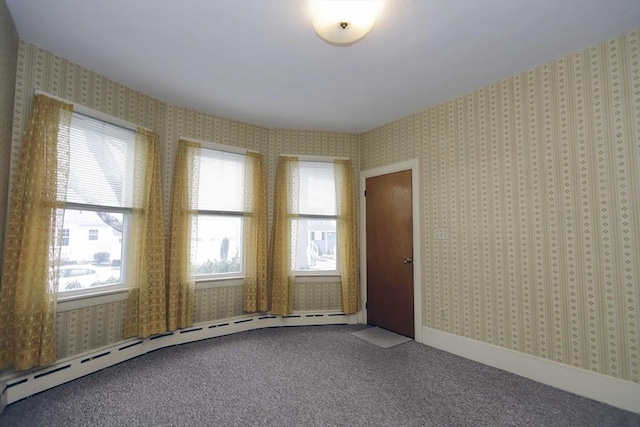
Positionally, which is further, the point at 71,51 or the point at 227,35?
the point at 71,51

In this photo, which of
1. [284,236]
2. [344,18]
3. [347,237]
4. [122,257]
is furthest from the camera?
[347,237]

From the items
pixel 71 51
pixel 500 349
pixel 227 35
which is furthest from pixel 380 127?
pixel 71 51

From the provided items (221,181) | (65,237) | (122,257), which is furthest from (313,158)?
(65,237)

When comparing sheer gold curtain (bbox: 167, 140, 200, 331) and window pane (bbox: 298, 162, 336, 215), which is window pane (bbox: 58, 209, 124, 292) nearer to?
sheer gold curtain (bbox: 167, 140, 200, 331)

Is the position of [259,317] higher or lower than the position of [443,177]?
lower

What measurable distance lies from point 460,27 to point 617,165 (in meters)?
1.49

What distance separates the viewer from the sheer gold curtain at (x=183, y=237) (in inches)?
126

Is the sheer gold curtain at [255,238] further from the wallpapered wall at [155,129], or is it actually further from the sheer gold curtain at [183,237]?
the sheer gold curtain at [183,237]

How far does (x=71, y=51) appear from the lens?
241cm

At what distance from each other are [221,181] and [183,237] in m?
0.81

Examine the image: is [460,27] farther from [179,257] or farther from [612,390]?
[179,257]

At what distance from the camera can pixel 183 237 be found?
3305 mm

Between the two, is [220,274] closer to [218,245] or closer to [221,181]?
[218,245]

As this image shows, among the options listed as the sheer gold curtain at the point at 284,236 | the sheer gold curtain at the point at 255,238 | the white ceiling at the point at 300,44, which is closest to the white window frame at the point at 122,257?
the white ceiling at the point at 300,44
